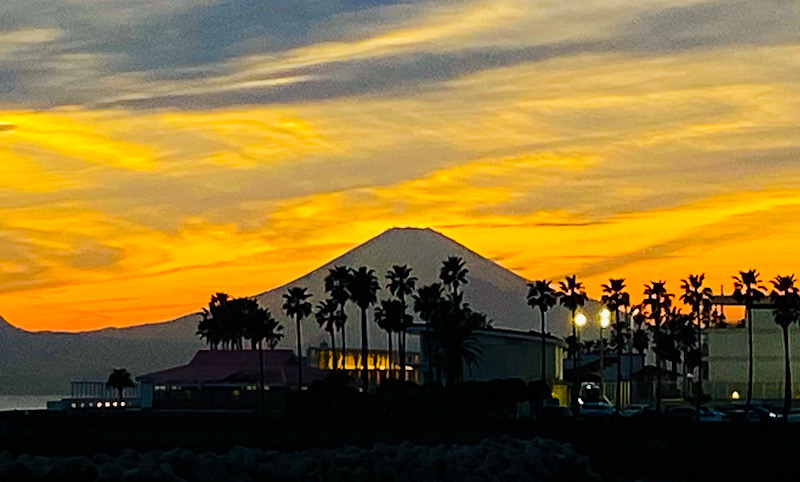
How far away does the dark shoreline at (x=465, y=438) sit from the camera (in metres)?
49.5

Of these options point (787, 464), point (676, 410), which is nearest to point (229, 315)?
point (676, 410)

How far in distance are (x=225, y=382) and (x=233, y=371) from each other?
6.19ft

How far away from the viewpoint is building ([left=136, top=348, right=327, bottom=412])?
4186 inches

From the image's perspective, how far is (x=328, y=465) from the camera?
33312mm

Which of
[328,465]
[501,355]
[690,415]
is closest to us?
[328,465]

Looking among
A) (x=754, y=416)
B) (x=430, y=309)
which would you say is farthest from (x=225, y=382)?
(x=754, y=416)

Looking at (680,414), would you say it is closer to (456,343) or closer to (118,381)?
(456,343)

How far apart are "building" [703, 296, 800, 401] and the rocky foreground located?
10122cm

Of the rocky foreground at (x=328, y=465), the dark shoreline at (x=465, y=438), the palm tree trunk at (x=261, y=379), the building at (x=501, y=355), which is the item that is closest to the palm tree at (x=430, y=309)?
the building at (x=501, y=355)

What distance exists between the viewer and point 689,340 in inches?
6201

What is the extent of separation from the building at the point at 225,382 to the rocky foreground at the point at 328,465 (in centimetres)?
6250

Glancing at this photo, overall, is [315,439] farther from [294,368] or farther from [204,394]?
[294,368]

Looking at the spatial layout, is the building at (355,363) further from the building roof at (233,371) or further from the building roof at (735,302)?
the building roof at (735,302)

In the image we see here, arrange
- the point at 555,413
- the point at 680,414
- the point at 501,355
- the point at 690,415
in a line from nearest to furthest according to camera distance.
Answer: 1. the point at 555,413
2. the point at 690,415
3. the point at 680,414
4. the point at 501,355
